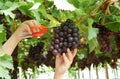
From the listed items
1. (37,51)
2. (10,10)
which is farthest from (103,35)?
(37,51)

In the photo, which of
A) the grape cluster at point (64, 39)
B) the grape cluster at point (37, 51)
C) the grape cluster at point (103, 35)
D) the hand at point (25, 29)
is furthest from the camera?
the grape cluster at point (37, 51)

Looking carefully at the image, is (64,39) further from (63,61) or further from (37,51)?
(37,51)

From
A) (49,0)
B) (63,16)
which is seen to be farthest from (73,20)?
(49,0)

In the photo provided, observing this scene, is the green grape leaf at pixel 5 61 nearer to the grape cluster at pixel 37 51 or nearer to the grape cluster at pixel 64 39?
the grape cluster at pixel 64 39

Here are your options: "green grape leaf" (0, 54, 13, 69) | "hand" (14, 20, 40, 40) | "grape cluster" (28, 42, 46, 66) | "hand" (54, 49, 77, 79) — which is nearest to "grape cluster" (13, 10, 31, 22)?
"hand" (14, 20, 40, 40)

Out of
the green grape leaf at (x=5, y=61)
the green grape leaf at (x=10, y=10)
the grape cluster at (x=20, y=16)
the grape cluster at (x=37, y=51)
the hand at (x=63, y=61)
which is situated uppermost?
the grape cluster at (x=37, y=51)

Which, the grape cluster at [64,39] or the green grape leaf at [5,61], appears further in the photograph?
the grape cluster at [64,39]

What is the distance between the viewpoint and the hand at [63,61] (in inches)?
59.4

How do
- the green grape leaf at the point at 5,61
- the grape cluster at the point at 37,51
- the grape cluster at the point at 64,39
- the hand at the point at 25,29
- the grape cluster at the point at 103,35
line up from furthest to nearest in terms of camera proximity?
the grape cluster at the point at 37,51, the grape cluster at the point at 103,35, the hand at the point at 25,29, the grape cluster at the point at 64,39, the green grape leaf at the point at 5,61

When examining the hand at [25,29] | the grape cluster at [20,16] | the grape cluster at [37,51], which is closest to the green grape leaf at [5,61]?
the hand at [25,29]

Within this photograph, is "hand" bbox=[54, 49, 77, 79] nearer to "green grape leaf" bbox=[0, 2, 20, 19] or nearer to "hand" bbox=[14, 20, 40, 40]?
"hand" bbox=[14, 20, 40, 40]

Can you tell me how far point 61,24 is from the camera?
4.85 ft

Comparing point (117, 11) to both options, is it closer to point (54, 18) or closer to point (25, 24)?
point (54, 18)

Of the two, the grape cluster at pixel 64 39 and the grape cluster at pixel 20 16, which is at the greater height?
the grape cluster at pixel 20 16
